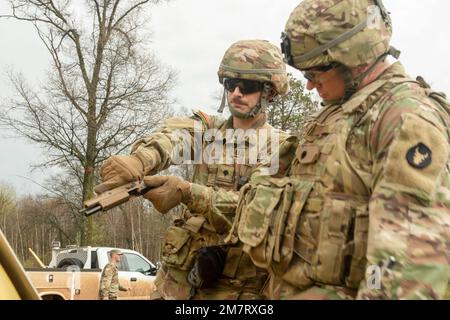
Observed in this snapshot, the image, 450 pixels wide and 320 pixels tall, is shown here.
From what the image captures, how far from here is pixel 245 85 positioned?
4.25 m

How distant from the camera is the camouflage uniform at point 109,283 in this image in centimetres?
1323

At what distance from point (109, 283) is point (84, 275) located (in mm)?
1279

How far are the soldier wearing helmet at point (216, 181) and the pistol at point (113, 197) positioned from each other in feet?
0.64

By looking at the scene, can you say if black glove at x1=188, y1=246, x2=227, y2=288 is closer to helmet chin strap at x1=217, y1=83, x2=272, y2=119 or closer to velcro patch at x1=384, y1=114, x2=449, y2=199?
helmet chin strap at x1=217, y1=83, x2=272, y2=119

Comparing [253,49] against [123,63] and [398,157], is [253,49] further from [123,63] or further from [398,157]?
[123,63]

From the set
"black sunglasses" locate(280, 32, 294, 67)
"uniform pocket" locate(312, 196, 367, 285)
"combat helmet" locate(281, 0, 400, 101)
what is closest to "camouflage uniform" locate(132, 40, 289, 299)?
"black sunglasses" locate(280, 32, 294, 67)

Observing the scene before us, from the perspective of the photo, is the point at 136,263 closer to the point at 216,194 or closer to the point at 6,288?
the point at 216,194

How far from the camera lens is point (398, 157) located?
7.30 ft

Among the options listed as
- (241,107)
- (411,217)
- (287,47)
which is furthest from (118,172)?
(411,217)

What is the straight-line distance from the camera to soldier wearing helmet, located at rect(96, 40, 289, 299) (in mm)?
3992

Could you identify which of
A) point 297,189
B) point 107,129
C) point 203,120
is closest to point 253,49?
point 203,120

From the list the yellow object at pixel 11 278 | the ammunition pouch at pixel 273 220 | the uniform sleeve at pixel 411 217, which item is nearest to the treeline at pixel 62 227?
the ammunition pouch at pixel 273 220
